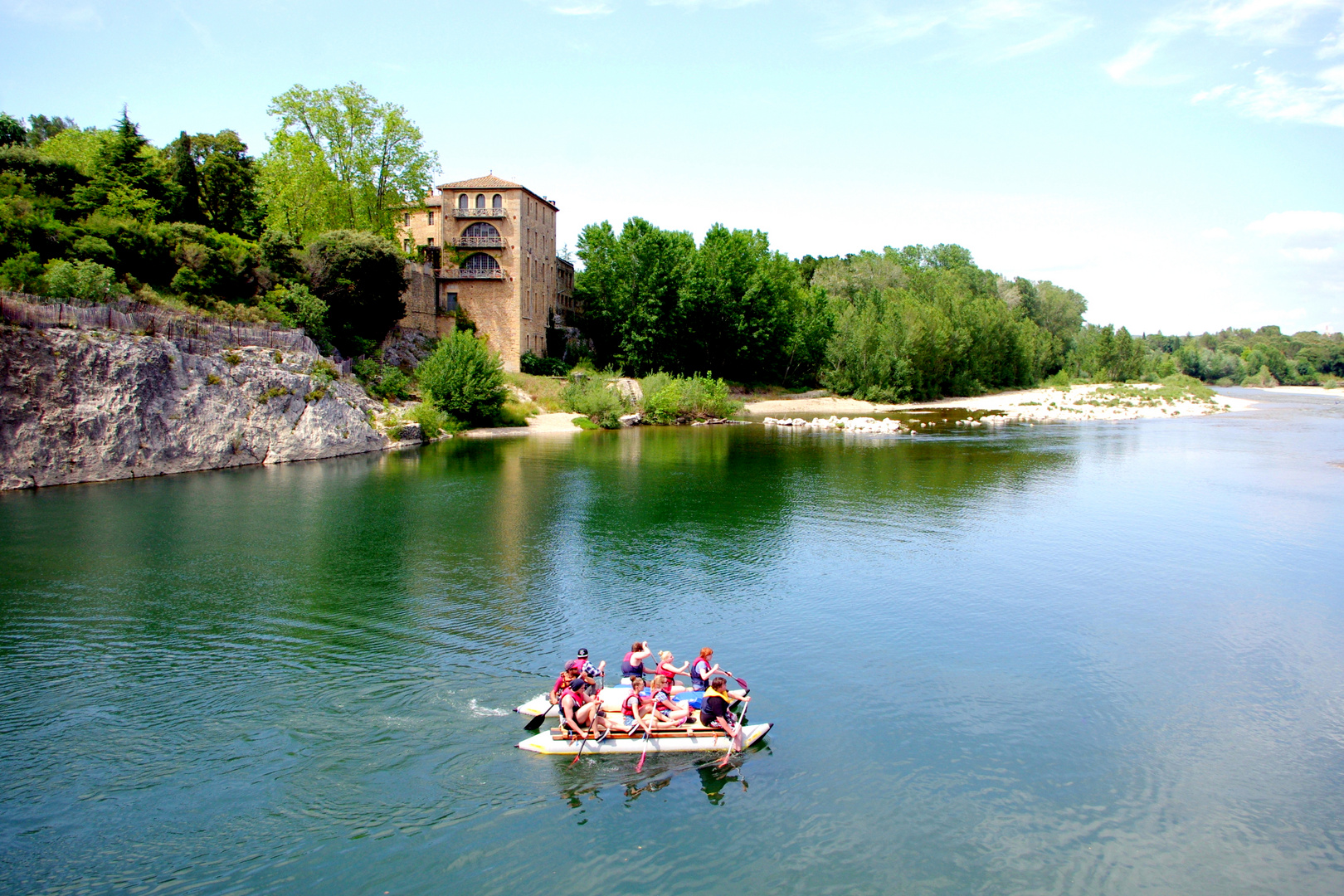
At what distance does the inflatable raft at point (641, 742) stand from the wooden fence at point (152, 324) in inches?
1544

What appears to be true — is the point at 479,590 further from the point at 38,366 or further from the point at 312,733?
the point at 38,366

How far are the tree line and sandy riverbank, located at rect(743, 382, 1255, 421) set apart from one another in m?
45.5

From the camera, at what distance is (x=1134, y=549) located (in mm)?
29562

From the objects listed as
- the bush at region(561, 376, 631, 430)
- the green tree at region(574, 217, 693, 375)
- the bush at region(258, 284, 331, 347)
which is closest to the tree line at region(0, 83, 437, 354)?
the bush at region(258, 284, 331, 347)

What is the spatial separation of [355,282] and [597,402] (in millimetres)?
23565

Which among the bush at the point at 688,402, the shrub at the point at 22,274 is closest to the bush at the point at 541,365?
the bush at the point at 688,402

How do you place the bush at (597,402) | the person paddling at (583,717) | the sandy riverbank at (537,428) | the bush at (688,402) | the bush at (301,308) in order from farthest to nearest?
the bush at (688,402) → the bush at (597,402) → the sandy riverbank at (537,428) → the bush at (301,308) → the person paddling at (583,717)

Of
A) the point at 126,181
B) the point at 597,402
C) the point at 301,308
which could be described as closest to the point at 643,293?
the point at 597,402

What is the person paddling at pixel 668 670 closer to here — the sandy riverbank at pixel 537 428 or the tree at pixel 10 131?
the sandy riverbank at pixel 537 428

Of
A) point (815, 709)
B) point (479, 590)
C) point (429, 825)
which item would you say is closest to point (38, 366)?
point (479, 590)

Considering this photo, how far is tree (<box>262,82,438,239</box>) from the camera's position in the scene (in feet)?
236

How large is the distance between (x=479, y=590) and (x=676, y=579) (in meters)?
6.04

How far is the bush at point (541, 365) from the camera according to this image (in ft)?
277

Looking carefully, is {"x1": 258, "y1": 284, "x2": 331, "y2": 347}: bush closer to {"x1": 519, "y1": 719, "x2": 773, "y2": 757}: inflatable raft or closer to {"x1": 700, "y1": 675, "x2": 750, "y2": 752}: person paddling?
{"x1": 519, "y1": 719, "x2": 773, "y2": 757}: inflatable raft
